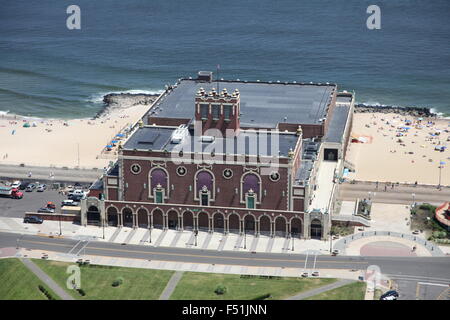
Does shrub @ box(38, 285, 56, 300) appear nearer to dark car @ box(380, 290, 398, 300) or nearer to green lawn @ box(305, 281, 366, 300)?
green lawn @ box(305, 281, 366, 300)

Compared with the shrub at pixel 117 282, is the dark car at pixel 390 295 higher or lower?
lower

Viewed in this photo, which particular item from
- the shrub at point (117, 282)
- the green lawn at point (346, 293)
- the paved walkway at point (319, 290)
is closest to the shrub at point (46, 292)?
the shrub at point (117, 282)

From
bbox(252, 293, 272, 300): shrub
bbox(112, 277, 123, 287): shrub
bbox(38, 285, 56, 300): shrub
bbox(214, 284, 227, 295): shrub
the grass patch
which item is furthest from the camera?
bbox(112, 277, 123, 287): shrub

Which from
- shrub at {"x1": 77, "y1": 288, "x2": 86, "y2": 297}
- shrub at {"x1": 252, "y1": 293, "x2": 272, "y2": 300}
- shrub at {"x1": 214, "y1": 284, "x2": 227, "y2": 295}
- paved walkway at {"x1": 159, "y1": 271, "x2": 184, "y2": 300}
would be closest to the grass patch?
shrub at {"x1": 252, "y1": 293, "x2": 272, "y2": 300}

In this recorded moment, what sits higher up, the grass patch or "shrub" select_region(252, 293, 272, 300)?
"shrub" select_region(252, 293, 272, 300)

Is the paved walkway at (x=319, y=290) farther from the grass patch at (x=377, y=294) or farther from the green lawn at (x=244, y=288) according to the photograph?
the grass patch at (x=377, y=294)

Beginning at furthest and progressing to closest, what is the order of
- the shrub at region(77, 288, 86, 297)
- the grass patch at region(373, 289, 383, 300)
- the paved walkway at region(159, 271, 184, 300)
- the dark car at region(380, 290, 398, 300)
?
1. the shrub at region(77, 288, 86, 297)
2. the paved walkway at region(159, 271, 184, 300)
3. the grass patch at region(373, 289, 383, 300)
4. the dark car at region(380, 290, 398, 300)
